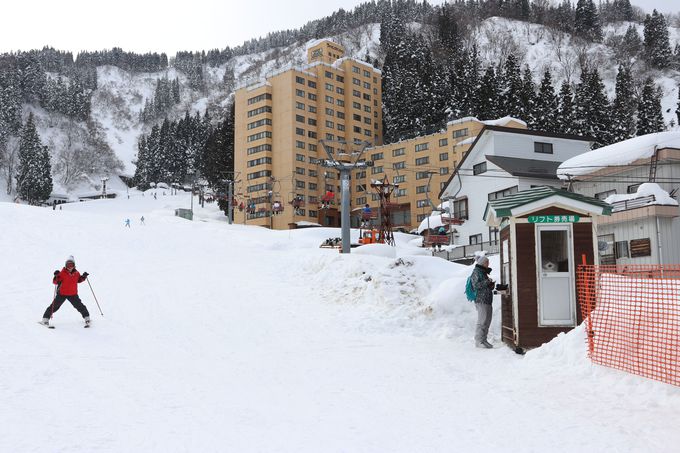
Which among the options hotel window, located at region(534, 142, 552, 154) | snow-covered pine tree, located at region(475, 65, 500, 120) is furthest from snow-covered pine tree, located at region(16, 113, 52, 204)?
hotel window, located at region(534, 142, 552, 154)

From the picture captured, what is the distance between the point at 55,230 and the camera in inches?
1336

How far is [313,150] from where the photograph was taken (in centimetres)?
7462

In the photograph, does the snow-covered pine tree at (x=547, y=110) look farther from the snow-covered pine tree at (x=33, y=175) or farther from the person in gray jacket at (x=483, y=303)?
the snow-covered pine tree at (x=33, y=175)

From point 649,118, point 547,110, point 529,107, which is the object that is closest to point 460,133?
point 529,107

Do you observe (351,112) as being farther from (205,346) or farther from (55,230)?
(205,346)

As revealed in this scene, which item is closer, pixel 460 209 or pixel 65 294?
pixel 65 294

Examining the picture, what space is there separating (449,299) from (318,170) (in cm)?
6246

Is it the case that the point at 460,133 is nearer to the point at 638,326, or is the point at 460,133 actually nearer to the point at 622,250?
the point at 622,250

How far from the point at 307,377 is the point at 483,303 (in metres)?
4.65

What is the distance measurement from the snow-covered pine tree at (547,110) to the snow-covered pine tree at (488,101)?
5302 millimetres

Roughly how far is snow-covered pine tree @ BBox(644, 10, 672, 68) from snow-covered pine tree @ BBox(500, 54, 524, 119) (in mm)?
64130

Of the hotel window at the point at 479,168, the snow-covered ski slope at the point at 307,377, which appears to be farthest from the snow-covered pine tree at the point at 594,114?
the snow-covered ski slope at the point at 307,377

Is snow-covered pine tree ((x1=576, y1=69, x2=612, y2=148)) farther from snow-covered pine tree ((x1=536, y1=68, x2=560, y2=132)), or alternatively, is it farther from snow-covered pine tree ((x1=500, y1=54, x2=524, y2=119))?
snow-covered pine tree ((x1=500, y1=54, x2=524, y2=119))

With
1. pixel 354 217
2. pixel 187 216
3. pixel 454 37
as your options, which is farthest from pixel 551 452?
pixel 454 37
